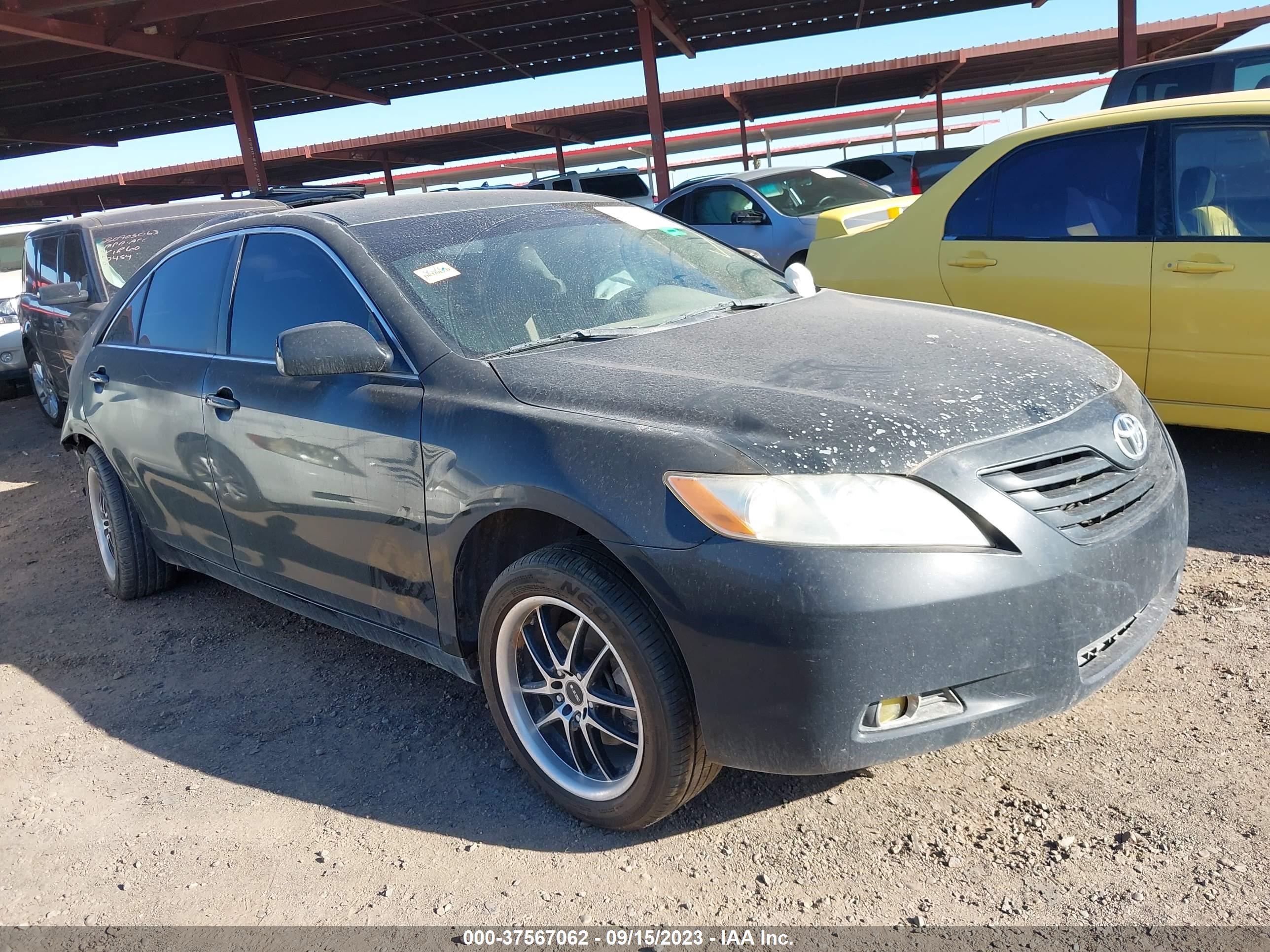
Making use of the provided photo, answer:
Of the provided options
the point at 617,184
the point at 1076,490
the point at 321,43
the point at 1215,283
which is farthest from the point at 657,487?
the point at 321,43

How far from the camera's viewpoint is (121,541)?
15.5 feet

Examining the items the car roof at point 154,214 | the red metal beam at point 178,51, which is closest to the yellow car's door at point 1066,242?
the car roof at point 154,214

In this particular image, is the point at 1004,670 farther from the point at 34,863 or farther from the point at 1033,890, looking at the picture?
the point at 34,863

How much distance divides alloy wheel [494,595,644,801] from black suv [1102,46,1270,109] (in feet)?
20.0

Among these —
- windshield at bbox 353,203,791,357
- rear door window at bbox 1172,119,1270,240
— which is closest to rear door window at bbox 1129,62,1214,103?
rear door window at bbox 1172,119,1270,240

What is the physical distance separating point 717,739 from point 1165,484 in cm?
141

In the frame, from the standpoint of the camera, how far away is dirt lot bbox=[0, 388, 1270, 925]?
2363mm

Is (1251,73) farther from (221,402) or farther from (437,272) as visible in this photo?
(221,402)

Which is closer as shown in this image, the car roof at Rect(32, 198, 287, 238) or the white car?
the car roof at Rect(32, 198, 287, 238)

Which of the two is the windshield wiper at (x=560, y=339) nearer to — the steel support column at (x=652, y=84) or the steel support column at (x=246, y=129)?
the steel support column at (x=652, y=84)

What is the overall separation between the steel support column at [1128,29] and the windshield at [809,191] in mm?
5905

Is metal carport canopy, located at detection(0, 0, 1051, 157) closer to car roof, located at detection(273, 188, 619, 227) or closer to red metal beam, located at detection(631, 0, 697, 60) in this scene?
red metal beam, located at detection(631, 0, 697, 60)

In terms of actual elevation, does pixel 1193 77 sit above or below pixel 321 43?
below

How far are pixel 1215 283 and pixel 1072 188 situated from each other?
84 cm
